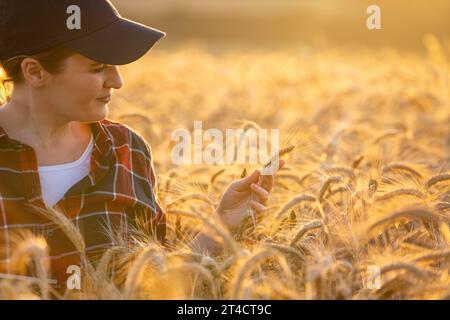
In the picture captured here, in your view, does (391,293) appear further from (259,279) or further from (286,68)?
(286,68)

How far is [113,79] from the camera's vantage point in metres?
2.59

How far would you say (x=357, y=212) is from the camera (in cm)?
275

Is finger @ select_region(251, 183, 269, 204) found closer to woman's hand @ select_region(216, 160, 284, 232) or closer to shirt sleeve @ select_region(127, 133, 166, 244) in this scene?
woman's hand @ select_region(216, 160, 284, 232)

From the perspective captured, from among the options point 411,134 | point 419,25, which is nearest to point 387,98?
point 411,134

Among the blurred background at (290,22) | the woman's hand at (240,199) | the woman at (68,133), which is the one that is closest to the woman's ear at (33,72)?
the woman at (68,133)

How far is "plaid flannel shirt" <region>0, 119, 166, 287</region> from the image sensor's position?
2.55 meters

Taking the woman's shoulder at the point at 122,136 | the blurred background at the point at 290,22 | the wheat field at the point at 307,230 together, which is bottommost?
the wheat field at the point at 307,230

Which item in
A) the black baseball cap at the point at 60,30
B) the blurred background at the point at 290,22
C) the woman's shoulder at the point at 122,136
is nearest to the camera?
the black baseball cap at the point at 60,30

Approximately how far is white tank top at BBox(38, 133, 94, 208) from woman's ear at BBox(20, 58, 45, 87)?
0.29m

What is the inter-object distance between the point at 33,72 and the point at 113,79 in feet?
0.86

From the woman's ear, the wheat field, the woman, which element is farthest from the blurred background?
the woman's ear

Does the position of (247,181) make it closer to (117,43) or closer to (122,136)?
(122,136)

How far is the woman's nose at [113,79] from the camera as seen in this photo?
258cm

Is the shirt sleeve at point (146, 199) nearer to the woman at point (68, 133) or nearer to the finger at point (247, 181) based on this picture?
the woman at point (68, 133)
